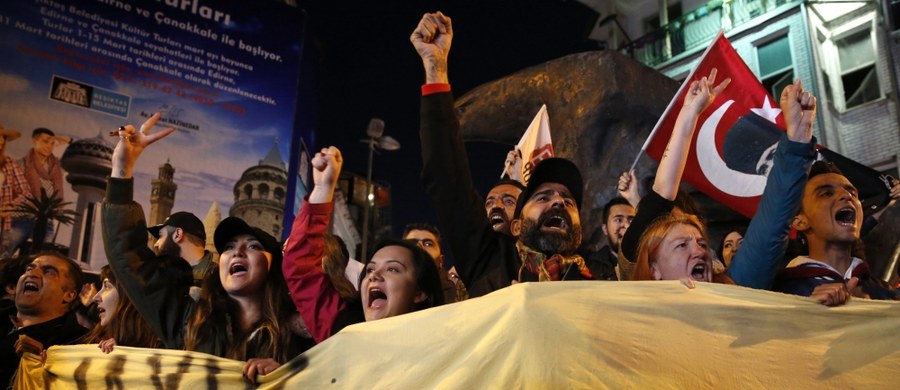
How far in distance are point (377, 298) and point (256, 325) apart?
686mm

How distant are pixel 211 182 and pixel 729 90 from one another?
306 inches

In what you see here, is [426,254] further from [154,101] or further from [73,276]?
[154,101]

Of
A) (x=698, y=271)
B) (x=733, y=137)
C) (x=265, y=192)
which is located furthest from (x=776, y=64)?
(x=698, y=271)

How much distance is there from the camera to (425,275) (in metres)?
3.35

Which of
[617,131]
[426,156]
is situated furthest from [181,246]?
[617,131]

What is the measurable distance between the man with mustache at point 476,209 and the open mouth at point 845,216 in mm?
1201

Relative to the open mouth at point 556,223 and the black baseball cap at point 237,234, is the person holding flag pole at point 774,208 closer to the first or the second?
the open mouth at point 556,223

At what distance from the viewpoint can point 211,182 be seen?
11070 mm

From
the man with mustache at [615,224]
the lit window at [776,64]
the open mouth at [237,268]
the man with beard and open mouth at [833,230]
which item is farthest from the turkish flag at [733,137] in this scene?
the lit window at [776,64]

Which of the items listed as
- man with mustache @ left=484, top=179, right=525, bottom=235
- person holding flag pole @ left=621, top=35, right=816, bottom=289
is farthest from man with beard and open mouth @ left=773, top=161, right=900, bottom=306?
man with mustache @ left=484, top=179, right=525, bottom=235

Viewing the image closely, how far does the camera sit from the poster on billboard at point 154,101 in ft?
32.0

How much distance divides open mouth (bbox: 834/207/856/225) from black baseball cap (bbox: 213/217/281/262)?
272 centimetres

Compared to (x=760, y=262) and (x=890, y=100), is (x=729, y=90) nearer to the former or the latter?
(x=760, y=262)

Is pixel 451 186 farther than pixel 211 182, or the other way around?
pixel 211 182
